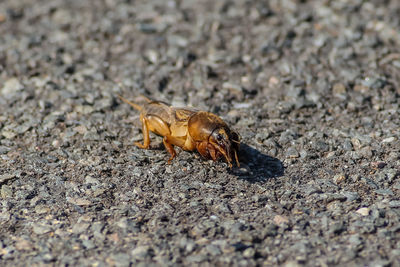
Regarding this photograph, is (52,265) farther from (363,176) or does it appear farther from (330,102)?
(330,102)

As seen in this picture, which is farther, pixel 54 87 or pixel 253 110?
pixel 54 87

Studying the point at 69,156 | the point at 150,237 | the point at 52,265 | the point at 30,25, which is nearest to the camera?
the point at 52,265

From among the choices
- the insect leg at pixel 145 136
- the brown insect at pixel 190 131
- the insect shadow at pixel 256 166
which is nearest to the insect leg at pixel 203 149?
the brown insect at pixel 190 131

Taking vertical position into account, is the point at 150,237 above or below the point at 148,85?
below

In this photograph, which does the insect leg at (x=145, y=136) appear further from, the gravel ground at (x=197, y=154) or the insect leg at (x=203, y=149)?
the insect leg at (x=203, y=149)

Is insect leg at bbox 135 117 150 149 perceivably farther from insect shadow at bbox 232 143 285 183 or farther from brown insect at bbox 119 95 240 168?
insect shadow at bbox 232 143 285 183

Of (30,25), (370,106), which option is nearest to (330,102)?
(370,106)

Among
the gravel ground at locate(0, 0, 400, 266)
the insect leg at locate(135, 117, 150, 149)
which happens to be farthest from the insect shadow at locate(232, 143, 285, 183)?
the insect leg at locate(135, 117, 150, 149)
